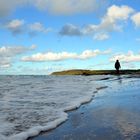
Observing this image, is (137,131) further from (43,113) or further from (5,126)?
(43,113)

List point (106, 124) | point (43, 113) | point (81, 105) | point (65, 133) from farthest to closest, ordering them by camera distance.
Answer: point (81, 105), point (43, 113), point (106, 124), point (65, 133)

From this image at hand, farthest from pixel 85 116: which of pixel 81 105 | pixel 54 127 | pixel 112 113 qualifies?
pixel 81 105

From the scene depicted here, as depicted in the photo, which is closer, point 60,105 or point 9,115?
point 9,115

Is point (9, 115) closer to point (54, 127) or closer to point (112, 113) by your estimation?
point (54, 127)

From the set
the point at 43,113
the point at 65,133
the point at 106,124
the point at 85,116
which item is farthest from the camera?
the point at 43,113

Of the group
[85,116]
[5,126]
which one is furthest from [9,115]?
[85,116]

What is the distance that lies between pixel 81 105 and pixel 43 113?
2.45 metres

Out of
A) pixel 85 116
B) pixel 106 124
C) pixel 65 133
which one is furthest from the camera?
pixel 85 116

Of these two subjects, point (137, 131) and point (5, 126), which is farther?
point (5, 126)

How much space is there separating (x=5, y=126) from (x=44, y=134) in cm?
144

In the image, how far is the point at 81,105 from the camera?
13.2 metres

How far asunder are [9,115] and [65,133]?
3.41 meters

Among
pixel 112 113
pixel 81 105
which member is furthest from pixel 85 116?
pixel 81 105

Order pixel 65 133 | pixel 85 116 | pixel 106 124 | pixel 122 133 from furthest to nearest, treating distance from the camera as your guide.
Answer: pixel 85 116, pixel 106 124, pixel 65 133, pixel 122 133
